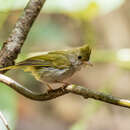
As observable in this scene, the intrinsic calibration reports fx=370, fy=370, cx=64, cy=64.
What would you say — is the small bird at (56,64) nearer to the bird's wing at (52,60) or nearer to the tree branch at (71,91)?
the bird's wing at (52,60)

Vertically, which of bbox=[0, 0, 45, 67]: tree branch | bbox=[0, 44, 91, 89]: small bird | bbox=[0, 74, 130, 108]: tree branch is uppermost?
bbox=[0, 0, 45, 67]: tree branch

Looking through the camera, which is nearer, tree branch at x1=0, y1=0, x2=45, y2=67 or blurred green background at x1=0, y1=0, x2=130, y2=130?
tree branch at x1=0, y1=0, x2=45, y2=67

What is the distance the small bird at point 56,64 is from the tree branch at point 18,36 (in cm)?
35

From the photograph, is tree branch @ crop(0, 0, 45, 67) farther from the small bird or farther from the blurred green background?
the blurred green background

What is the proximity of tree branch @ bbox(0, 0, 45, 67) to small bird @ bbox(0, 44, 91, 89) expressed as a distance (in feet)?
1.15

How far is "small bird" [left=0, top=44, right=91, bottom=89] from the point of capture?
9.59ft

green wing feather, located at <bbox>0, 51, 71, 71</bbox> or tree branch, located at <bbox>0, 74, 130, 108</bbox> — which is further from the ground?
tree branch, located at <bbox>0, 74, 130, 108</bbox>

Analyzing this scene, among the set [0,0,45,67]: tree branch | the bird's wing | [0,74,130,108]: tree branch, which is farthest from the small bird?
[0,74,130,108]: tree branch

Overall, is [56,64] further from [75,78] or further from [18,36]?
[75,78]

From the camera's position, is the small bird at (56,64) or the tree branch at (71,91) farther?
the small bird at (56,64)

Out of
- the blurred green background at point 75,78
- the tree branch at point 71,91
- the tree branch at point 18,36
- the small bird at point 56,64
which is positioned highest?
the tree branch at point 18,36

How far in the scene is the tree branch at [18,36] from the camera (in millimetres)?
2361

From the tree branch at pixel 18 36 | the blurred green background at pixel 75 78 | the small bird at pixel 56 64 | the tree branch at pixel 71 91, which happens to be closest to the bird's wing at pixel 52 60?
the small bird at pixel 56 64

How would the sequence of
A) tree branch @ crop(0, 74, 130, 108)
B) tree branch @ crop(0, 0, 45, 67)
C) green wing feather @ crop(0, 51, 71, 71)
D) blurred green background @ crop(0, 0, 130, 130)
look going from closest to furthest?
tree branch @ crop(0, 74, 130, 108) < tree branch @ crop(0, 0, 45, 67) < green wing feather @ crop(0, 51, 71, 71) < blurred green background @ crop(0, 0, 130, 130)
